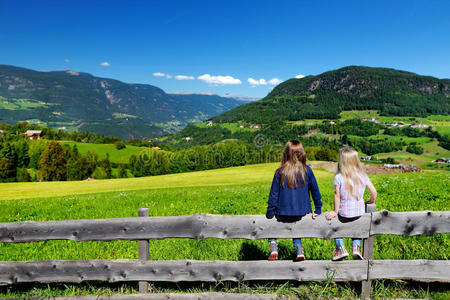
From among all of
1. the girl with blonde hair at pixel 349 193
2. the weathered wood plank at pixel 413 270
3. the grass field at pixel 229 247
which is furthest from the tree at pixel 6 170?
the weathered wood plank at pixel 413 270

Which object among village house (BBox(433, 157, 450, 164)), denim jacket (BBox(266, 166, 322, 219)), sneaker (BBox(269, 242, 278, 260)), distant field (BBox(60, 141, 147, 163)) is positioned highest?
denim jacket (BBox(266, 166, 322, 219))

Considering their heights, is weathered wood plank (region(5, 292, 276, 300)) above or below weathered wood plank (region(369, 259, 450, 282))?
below

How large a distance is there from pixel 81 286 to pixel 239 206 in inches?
314

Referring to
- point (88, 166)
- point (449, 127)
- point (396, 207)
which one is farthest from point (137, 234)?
point (449, 127)

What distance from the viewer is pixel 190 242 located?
25.4 feet

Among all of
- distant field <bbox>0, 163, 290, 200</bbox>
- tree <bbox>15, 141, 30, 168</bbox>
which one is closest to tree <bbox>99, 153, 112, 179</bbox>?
tree <bbox>15, 141, 30, 168</bbox>

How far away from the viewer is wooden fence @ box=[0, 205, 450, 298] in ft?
15.0

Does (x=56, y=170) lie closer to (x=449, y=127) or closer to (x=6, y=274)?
(x=6, y=274)

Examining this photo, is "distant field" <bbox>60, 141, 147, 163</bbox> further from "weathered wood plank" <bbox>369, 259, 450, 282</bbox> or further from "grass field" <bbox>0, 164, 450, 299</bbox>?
"weathered wood plank" <bbox>369, 259, 450, 282</bbox>

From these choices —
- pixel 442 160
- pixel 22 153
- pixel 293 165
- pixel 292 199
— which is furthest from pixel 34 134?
pixel 442 160

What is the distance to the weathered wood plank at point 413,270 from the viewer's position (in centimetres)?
459

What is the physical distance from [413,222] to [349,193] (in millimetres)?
1139

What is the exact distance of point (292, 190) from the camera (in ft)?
16.7

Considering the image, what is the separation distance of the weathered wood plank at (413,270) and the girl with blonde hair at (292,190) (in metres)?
1.36
